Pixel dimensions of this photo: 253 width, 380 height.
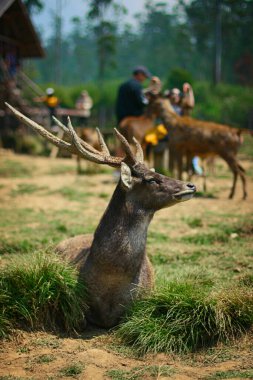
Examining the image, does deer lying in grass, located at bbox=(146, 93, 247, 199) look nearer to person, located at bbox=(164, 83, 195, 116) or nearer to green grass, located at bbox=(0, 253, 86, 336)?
person, located at bbox=(164, 83, 195, 116)

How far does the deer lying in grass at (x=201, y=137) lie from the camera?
11250 millimetres

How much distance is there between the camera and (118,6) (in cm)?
3709

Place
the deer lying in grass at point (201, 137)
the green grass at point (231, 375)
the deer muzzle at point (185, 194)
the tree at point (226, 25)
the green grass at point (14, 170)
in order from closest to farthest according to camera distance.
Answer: the green grass at point (231, 375), the deer muzzle at point (185, 194), the deer lying in grass at point (201, 137), the green grass at point (14, 170), the tree at point (226, 25)

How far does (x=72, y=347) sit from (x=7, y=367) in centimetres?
59

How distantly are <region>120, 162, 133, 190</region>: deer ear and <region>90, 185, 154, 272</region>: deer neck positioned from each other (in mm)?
140

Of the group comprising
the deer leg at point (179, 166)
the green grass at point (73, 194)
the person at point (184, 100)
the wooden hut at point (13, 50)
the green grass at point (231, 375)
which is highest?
the wooden hut at point (13, 50)

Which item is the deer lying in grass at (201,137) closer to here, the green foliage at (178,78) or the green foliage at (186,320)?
the green foliage at (186,320)

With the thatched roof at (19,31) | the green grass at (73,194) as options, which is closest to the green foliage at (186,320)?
the green grass at (73,194)

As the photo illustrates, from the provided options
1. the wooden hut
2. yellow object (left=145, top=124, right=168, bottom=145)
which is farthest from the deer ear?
the wooden hut

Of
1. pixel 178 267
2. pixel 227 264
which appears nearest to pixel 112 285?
pixel 178 267

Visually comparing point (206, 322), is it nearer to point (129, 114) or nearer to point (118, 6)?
point (129, 114)

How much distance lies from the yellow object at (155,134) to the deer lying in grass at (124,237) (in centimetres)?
731

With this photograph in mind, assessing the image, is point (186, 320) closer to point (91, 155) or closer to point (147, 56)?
point (91, 155)

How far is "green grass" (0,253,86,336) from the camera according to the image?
452cm
